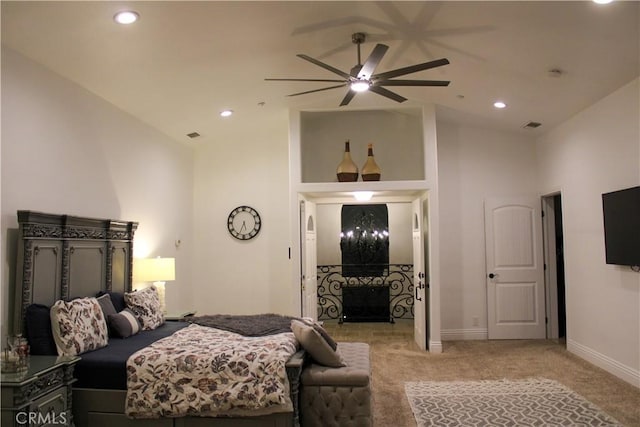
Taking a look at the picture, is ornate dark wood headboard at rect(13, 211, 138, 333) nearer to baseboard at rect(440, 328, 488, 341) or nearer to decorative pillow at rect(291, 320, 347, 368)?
decorative pillow at rect(291, 320, 347, 368)

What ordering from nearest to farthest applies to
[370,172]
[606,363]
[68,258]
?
[68,258] → [606,363] → [370,172]

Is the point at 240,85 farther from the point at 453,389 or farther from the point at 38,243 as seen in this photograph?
the point at 453,389

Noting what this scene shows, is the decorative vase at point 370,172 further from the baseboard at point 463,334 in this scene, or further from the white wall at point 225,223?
the baseboard at point 463,334

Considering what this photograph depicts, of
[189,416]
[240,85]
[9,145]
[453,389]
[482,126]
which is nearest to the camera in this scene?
[189,416]

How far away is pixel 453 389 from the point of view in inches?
178

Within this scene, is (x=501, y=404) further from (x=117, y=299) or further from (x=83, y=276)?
(x=83, y=276)

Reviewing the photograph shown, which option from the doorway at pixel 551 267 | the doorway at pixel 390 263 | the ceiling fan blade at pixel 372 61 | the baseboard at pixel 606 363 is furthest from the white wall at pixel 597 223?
the doorway at pixel 390 263

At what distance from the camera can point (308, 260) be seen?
6.48 meters

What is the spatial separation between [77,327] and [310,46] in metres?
3.08

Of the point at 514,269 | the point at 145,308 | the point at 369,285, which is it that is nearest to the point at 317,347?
the point at 145,308

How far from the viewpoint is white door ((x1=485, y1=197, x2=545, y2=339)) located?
21.9 feet

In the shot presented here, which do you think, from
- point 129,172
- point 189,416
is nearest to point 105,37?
point 129,172

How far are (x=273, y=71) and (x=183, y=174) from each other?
2818 mm

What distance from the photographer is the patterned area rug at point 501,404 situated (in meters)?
3.70
